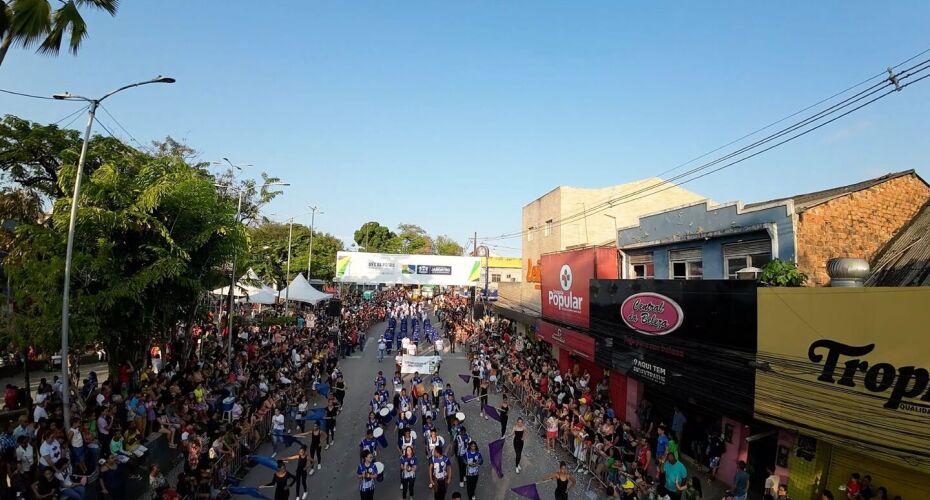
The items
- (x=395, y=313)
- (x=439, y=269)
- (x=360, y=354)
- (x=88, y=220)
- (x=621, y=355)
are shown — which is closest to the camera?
(x=88, y=220)

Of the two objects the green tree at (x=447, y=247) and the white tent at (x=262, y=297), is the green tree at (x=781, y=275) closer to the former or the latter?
the white tent at (x=262, y=297)

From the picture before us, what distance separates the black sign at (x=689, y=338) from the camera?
34.7 ft

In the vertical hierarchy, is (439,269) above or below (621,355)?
above

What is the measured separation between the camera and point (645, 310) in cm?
1437

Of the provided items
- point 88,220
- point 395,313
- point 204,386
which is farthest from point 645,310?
Result: point 395,313

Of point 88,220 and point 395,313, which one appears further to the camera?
point 395,313

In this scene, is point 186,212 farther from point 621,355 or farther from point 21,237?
point 621,355

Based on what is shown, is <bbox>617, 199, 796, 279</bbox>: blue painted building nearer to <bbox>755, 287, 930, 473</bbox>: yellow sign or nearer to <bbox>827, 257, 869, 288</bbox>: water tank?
<bbox>827, 257, 869, 288</bbox>: water tank

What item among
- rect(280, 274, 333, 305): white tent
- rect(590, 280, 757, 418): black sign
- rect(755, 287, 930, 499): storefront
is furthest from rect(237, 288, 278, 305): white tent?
rect(755, 287, 930, 499): storefront

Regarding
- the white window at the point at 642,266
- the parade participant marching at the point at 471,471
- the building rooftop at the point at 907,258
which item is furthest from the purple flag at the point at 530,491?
the white window at the point at 642,266

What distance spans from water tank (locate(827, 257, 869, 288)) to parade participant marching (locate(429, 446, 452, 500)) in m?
8.68

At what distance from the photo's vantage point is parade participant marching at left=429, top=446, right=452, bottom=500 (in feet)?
35.6

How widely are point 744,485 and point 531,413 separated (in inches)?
330

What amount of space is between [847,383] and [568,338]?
1179cm
